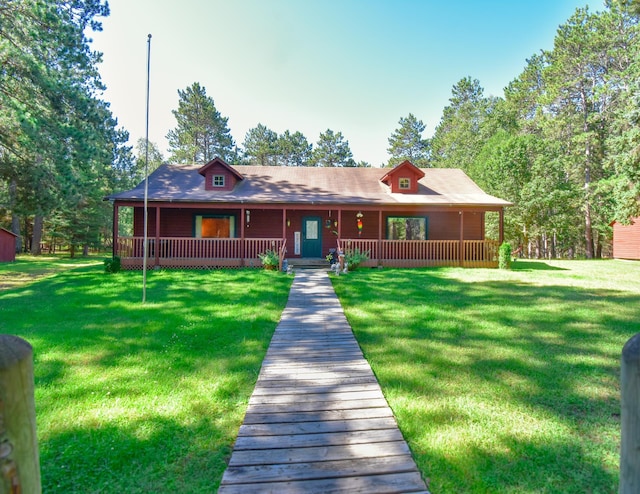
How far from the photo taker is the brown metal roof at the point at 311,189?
13570 millimetres

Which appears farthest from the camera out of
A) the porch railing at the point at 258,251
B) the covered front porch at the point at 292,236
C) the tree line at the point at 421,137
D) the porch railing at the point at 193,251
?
the covered front porch at the point at 292,236

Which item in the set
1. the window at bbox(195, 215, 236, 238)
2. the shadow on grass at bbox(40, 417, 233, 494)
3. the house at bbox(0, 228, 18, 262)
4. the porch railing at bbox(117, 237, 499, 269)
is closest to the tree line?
the house at bbox(0, 228, 18, 262)

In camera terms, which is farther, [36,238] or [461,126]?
[461,126]

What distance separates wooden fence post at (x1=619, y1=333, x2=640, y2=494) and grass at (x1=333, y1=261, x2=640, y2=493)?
1302 millimetres

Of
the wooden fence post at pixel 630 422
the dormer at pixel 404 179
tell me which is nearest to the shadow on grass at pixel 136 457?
the wooden fence post at pixel 630 422

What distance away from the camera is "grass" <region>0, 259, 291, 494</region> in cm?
237

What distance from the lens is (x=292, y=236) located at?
607 inches

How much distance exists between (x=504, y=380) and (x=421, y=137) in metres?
40.6

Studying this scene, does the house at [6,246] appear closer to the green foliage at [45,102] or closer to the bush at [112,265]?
Result: the green foliage at [45,102]

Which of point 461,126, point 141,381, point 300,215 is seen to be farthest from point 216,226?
point 461,126

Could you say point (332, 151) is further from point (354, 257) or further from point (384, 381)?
point (384, 381)

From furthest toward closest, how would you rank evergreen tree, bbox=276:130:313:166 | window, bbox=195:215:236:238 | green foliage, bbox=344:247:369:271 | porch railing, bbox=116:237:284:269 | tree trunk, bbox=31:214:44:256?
evergreen tree, bbox=276:130:313:166, tree trunk, bbox=31:214:44:256, window, bbox=195:215:236:238, porch railing, bbox=116:237:284:269, green foliage, bbox=344:247:369:271

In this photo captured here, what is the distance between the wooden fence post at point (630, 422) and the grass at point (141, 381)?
87.5 inches

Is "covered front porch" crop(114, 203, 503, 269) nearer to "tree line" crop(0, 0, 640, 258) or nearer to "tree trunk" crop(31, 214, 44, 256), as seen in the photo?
"tree line" crop(0, 0, 640, 258)
